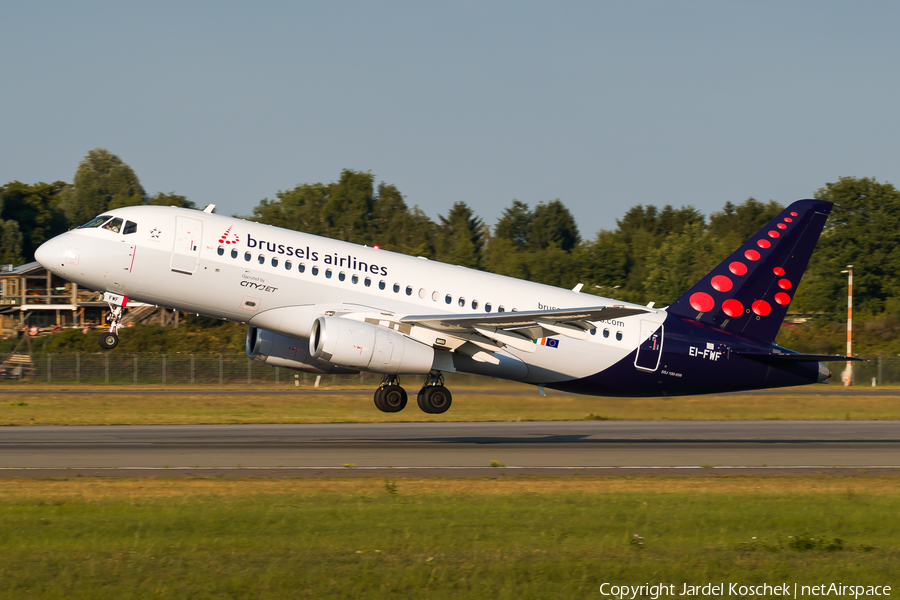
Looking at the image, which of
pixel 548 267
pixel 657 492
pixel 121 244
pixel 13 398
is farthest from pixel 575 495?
pixel 548 267

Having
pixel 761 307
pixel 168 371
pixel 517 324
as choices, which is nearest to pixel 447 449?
pixel 517 324

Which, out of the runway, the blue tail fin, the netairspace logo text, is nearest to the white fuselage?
the runway

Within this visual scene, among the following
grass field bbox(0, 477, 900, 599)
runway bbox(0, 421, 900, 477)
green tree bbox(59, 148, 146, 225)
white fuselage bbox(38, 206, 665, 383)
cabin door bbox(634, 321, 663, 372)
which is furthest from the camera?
green tree bbox(59, 148, 146, 225)

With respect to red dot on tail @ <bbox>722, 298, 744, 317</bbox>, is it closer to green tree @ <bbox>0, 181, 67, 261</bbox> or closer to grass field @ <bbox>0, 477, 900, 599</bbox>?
grass field @ <bbox>0, 477, 900, 599</bbox>

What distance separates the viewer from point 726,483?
69.9ft

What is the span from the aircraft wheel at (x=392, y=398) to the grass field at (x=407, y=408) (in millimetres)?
7554

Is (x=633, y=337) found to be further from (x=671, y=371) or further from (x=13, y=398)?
(x=13, y=398)

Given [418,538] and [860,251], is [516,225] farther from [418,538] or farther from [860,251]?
[418,538]

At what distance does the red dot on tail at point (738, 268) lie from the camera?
104 feet

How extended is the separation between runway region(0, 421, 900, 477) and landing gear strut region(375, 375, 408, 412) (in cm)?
119

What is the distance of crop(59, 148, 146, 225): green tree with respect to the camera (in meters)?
123

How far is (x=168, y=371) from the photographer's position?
6162cm

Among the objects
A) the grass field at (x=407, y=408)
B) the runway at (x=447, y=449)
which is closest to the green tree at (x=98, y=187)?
the grass field at (x=407, y=408)

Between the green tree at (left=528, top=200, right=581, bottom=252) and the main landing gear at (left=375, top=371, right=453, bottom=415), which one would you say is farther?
the green tree at (left=528, top=200, right=581, bottom=252)
